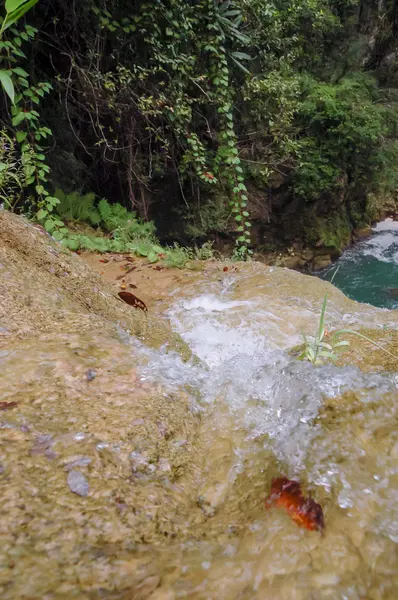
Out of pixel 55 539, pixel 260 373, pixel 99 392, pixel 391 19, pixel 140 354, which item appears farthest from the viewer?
pixel 391 19

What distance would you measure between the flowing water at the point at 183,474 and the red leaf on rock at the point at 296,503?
0.06 feet

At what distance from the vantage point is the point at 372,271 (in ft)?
30.9

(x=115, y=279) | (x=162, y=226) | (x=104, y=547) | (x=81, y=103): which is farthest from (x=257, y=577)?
(x=162, y=226)

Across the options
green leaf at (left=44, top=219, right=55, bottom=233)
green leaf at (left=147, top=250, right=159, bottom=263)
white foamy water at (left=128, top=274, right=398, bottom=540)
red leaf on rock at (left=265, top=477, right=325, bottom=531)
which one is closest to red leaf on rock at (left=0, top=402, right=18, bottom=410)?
white foamy water at (left=128, top=274, right=398, bottom=540)

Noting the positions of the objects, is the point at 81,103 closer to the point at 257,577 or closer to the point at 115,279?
the point at 115,279

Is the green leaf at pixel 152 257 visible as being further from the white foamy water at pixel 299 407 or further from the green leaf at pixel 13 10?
the green leaf at pixel 13 10

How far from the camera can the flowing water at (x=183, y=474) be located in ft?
2.16

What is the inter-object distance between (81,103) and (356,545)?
5.50m

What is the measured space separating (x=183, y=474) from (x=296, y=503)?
287 millimetres

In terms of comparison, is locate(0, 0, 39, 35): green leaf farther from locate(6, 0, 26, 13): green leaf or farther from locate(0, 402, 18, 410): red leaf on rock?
locate(0, 402, 18, 410): red leaf on rock

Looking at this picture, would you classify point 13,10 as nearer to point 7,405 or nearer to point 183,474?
point 7,405

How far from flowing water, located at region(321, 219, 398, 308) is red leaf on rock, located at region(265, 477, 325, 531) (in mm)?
7556

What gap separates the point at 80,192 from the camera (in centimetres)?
605

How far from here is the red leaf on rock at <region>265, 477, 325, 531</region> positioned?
808mm
